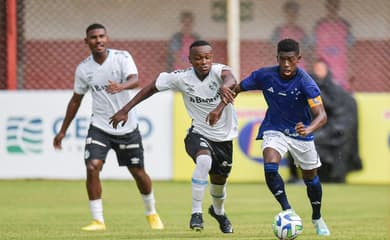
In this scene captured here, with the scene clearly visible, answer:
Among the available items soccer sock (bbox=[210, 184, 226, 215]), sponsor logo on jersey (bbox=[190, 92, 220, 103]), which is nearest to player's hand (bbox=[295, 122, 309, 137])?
sponsor logo on jersey (bbox=[190, 92, 220, 103])

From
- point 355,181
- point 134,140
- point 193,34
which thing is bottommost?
point 355,181

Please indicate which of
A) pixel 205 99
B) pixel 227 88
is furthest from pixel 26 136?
pixel 227 88

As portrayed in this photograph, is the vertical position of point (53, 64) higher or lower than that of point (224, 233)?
higher

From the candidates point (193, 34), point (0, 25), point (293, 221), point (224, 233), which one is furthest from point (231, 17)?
point (293, 221)

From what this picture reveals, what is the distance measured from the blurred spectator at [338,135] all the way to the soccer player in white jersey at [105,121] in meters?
6.76

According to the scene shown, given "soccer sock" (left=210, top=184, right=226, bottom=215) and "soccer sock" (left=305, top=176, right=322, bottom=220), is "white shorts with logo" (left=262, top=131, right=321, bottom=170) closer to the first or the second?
"soccer sock" (left=305, top=176, right=322, bottom=220)

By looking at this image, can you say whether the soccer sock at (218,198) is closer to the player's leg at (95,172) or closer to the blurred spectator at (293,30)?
the player's leg at (95,172)

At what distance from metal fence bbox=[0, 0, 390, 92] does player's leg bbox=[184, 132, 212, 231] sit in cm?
856

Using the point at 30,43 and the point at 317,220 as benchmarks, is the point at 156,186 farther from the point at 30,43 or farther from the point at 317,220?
the point at 317,220

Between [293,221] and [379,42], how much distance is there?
35.2 ft

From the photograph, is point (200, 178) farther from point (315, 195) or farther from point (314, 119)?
point (314, 119)

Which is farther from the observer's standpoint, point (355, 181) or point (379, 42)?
point (379, 42)

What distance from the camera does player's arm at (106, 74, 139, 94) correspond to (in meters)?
11.8

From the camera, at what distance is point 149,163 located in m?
19.2
